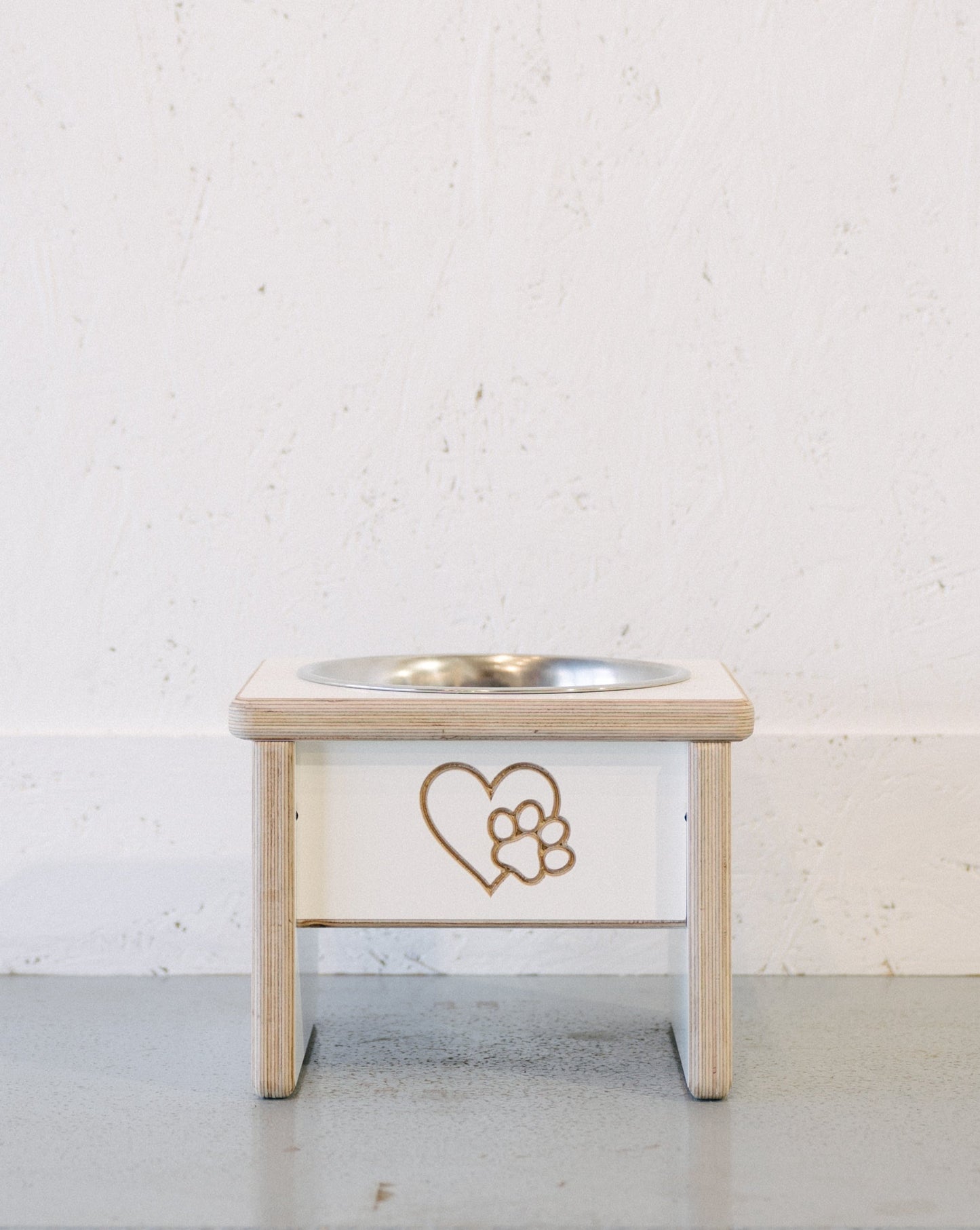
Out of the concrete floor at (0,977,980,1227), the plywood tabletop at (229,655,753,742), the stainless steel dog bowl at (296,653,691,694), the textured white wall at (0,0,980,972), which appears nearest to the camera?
the concrete floor at (0,977,980,1227)

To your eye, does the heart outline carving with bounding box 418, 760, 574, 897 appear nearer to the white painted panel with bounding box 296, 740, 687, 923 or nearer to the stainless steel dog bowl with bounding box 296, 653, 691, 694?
the white painted panel with bounding box 296, 740, 687, 923

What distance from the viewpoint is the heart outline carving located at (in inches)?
42.9

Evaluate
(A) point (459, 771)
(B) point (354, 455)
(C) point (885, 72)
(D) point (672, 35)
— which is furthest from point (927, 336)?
(A) point (459, 771)

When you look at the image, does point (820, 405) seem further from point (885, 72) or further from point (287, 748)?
point (287, 748)

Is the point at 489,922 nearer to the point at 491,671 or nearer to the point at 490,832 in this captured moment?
the point at 490,832

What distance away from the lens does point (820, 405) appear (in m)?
1.47

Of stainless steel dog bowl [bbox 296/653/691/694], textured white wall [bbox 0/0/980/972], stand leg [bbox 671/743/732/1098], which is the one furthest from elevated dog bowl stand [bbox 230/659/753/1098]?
textured white wall [bbox 0/0/980/972]

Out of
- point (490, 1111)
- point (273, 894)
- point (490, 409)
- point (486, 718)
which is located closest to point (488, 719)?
point (486, 718)

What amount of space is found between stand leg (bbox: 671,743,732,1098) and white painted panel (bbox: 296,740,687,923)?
3cm

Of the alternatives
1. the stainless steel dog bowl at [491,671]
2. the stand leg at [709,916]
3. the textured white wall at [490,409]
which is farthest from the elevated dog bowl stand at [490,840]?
the textured white wall at [490,409]

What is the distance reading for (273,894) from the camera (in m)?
1.07

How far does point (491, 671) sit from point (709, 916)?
15.0 inches

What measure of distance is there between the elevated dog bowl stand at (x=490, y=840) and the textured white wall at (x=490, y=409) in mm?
405

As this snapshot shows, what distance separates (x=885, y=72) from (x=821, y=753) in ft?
2.75
